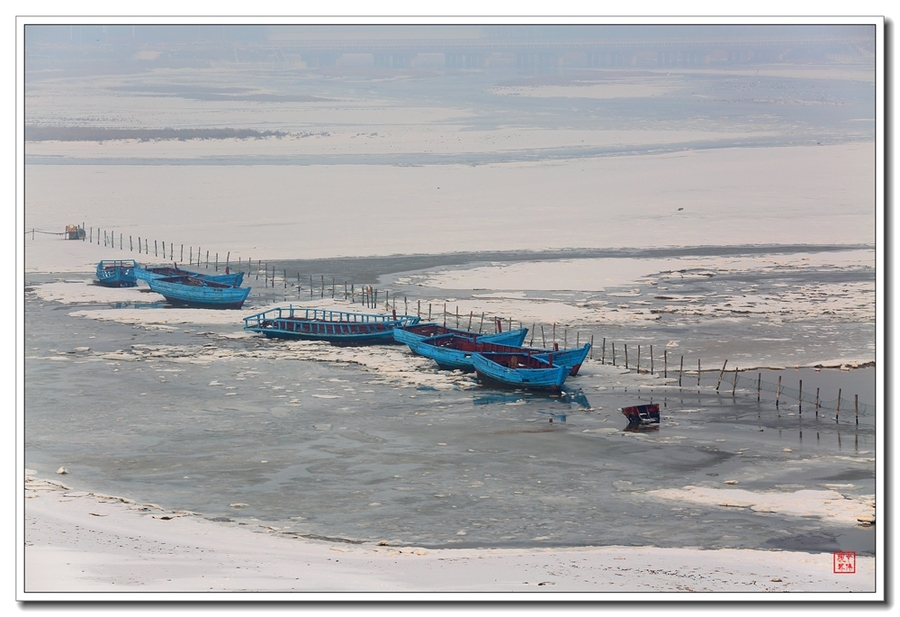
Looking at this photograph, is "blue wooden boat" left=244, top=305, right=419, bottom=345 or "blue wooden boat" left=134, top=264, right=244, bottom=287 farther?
"blue wooden boat" left=134, top=264, right=244, bottom=287

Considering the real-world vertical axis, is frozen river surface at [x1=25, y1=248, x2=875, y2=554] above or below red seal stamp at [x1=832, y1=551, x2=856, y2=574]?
above

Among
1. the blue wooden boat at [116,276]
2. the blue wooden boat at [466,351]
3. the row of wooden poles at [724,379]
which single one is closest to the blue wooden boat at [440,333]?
the blue wooden boat at [466,351]

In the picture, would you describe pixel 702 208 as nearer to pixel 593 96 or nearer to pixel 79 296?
pixel 593 96

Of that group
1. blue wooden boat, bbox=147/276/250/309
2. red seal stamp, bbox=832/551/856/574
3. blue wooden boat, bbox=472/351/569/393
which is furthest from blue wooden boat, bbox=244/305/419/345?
red seal stamp, bbox=832/551/856/574

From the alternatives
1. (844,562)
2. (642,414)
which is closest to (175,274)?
(642,414)

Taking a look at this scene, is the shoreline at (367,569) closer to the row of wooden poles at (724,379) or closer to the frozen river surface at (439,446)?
the frozen river surface at (439,446)

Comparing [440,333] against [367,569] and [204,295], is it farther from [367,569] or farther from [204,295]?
[367,569]

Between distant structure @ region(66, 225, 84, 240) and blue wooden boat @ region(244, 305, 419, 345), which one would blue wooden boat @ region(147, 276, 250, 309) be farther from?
distant structure @ region(66, 225, 84, 240)
